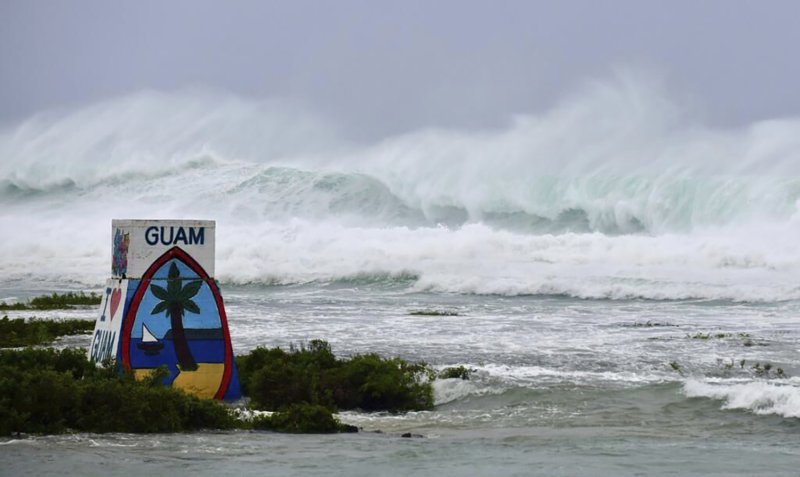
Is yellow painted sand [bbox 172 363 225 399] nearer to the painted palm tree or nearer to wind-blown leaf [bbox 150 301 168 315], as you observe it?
the painted palm tree

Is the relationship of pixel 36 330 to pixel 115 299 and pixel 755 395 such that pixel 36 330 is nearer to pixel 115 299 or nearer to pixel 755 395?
pixel 115 299

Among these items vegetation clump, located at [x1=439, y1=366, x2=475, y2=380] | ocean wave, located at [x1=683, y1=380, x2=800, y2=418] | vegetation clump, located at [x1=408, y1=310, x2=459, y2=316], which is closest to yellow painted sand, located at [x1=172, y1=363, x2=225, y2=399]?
vegetation clump, located at [x1=439, y1=366, x2=475, y2=380]

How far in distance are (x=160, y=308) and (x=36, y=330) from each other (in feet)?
26.6

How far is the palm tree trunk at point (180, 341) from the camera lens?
14500 millimetres

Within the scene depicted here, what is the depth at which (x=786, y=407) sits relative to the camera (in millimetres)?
14195

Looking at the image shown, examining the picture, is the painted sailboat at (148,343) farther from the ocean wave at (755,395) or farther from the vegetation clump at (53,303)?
the vegetation clump at (53,303)

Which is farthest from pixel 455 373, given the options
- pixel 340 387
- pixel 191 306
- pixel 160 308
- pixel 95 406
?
pixel 95 406

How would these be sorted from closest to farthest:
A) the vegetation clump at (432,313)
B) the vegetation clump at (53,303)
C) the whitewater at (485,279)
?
the whitewater at (485,279), the vegetation clump at (432,313), the vegetation clump at (53,303)

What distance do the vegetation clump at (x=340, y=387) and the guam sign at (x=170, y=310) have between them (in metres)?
0.47

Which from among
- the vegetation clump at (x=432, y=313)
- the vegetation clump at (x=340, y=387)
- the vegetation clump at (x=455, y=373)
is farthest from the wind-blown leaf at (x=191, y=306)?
the vegetation clump at (x=432, y=313)

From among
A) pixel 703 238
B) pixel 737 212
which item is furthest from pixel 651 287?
pixel 737 212

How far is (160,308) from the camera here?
1451 cm

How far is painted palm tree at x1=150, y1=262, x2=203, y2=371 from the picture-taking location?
571 inches

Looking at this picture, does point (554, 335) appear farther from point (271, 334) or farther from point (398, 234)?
point (398, 234)
